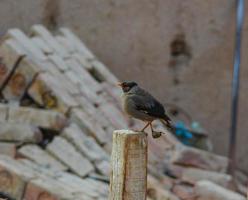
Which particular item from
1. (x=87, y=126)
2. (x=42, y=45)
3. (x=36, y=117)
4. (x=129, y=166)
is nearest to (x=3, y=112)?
(x=36, y=117)

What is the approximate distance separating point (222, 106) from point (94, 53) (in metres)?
1.91

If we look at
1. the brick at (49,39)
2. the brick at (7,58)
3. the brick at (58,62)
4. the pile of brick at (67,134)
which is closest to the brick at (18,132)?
the pile of brick at (67,134)

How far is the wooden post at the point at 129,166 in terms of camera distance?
4.90 m

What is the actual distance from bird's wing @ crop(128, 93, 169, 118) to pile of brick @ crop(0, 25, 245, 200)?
139 centimetres

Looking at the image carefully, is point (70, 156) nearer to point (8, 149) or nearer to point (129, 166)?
point (8, 149)

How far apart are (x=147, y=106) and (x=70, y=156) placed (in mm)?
2271

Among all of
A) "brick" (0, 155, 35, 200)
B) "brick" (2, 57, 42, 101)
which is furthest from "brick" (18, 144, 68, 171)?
"brick" (2, 57, 42, 101)

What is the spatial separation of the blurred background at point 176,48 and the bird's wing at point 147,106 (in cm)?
470

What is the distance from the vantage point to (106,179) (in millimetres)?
7453

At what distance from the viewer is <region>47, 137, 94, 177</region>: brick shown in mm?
7480

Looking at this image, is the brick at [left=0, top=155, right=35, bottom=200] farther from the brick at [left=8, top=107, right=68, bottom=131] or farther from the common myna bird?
the common myna bird

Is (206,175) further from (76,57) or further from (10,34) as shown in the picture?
(10,34)

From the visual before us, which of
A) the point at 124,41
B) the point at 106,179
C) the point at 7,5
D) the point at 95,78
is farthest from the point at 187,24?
the point at 106,179

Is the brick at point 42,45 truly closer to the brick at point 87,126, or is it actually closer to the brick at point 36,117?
the brick at point 87,126
